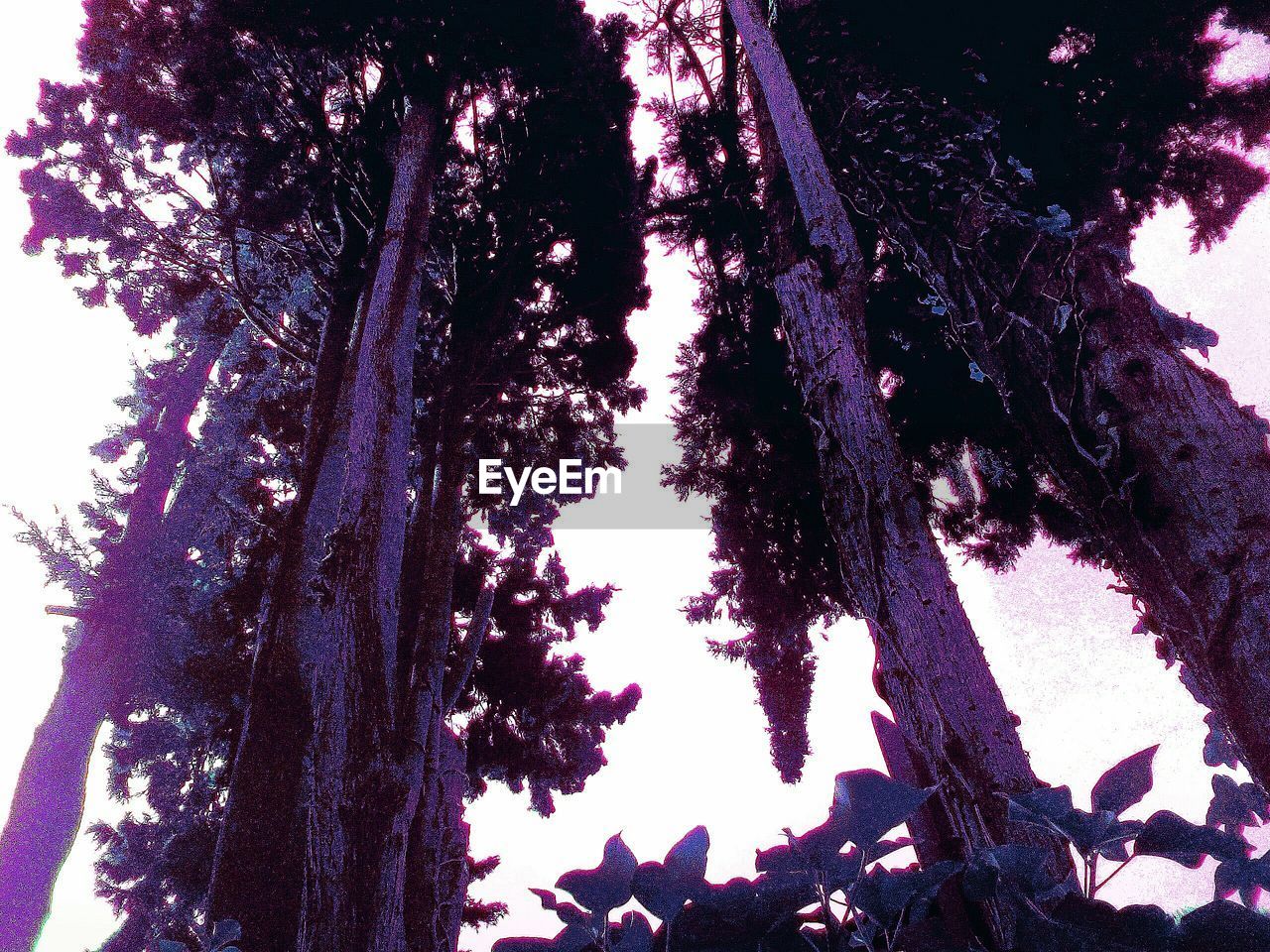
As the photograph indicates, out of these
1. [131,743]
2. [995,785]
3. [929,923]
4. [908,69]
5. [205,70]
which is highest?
[205,70]

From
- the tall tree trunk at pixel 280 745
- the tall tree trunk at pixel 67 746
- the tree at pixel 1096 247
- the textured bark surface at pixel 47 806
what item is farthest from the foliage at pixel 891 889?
the textured bark surface at pixel 47 806

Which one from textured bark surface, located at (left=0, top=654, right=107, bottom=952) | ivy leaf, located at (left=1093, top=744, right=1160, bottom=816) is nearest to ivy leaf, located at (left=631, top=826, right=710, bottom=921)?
ivy leaf, located at (left=1093, top=744, right=1160, bottom=816)

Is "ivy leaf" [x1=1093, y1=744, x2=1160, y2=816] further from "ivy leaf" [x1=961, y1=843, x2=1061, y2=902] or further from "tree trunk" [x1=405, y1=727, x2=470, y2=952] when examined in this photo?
"tree trunk" [x1=405, y1=727, x2=470, y2=952]

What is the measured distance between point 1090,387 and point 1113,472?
33 centimetres

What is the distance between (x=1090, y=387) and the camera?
2342mm

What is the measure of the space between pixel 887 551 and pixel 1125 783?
1.19m

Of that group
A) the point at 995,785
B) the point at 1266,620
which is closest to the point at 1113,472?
the point at 1266,620

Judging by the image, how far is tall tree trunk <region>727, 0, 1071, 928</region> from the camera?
54.8 inches

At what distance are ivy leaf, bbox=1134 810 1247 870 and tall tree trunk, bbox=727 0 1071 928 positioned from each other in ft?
1.94

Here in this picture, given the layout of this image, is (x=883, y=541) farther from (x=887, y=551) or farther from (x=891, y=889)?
(x=891, y=889)

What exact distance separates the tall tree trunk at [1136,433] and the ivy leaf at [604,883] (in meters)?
1.99

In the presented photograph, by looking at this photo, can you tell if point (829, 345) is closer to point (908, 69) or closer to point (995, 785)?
point (995, 785)

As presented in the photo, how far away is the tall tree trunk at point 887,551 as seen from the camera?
4.57ft

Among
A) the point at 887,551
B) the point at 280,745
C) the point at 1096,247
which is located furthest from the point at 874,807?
the point at 280,745
